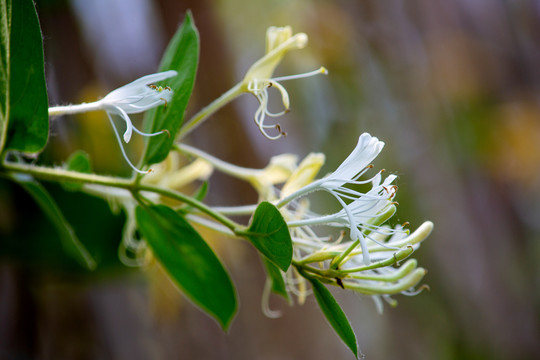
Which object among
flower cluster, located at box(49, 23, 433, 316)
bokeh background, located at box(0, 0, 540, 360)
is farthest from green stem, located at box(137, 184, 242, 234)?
bokeh background, located at box(0, 0, 540, 360)

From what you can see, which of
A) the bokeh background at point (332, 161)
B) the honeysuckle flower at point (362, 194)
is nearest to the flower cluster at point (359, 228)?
the honeysuckle flower at point (362, 194)

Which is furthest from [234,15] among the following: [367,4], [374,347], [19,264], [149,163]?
[149,163]

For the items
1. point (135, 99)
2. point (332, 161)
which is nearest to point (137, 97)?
point (135, 99)

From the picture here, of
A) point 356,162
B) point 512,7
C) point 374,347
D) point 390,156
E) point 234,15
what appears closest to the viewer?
point 356,162

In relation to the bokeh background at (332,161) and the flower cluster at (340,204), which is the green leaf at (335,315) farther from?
the bokeh background at (332,161)

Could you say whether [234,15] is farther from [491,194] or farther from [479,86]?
[491,194]

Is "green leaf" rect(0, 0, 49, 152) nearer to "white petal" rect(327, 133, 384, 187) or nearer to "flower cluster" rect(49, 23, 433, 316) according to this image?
"flower cluster" rect(49, 23, 433, 316)
